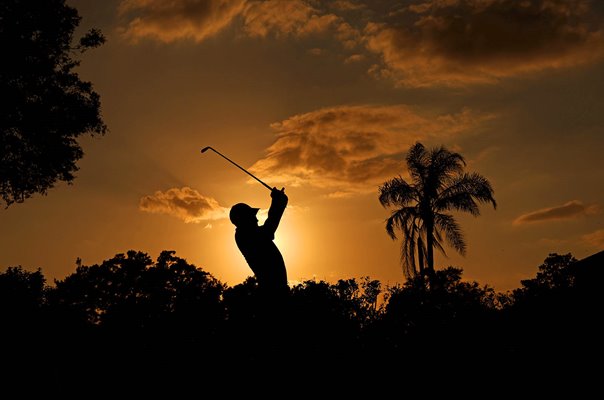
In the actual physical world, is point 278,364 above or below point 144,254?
below

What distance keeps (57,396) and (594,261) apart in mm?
16447

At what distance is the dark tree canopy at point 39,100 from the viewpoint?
2155 centimetres

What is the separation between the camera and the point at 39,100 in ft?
74.9

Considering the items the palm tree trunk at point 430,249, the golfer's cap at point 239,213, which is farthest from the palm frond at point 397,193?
the golfer's cap at point 239,213

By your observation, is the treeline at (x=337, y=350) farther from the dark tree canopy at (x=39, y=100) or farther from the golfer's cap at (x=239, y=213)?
the dark tree canopy at (x=39, y=100)

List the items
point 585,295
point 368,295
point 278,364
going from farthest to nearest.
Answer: point 368,295, point 585,295, point 278,364

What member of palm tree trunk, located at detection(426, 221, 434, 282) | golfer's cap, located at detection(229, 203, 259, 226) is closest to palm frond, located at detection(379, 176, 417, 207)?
palm tree trunk, located at detection(426, 221, 434, 282)

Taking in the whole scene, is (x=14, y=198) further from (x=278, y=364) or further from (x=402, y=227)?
(x=278, y=364)

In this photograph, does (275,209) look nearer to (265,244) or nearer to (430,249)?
(265,244)

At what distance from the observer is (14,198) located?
2336 centimetres

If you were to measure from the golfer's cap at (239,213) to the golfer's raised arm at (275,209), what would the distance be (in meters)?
0.28

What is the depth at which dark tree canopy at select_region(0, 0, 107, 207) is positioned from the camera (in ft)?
70.7

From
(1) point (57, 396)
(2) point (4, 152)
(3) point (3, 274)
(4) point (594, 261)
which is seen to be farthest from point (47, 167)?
(4) point (594, 261)

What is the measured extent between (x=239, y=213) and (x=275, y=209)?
0.50 metres
